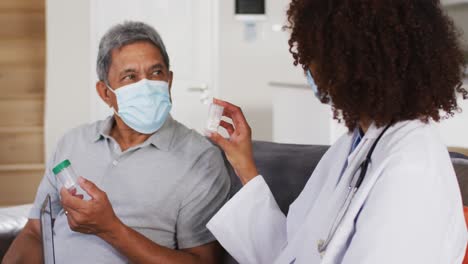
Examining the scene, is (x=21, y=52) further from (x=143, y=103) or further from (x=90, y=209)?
(x=90, y=209)

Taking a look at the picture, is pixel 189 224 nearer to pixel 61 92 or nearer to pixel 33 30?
pixel 61 92

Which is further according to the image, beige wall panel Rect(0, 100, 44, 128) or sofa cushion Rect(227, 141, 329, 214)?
beige wall panel Rect(0, 100, 44, 128)

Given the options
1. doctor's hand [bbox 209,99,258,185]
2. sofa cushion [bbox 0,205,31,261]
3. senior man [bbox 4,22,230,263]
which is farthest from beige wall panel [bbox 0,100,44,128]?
doctor's hand [bbox 209,99,258,185]

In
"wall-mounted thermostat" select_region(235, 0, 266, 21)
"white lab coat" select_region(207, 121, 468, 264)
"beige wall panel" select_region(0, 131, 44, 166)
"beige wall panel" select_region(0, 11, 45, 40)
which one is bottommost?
"beige wall panel" select_region(0, 131, 44, 166)

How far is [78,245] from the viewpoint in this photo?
1794 millimetres

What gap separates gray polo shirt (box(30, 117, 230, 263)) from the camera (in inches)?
69.3

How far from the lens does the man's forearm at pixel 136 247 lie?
1609 millimetres

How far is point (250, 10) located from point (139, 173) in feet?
11.7

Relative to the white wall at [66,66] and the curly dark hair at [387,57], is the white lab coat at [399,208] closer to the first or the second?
the curly dark hair at [387,57]

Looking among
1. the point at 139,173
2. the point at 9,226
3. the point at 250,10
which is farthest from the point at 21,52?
the point at 139,173

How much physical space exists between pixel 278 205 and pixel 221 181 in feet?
0.54

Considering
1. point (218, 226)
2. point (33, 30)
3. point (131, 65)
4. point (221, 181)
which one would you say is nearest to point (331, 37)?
point (218, 226)

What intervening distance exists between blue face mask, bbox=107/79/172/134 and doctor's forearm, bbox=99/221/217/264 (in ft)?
1.15

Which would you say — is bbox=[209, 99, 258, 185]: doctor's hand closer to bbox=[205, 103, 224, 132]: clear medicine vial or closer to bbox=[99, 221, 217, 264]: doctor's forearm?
bbox=[205, 103, 224, 132]: clear medicine vial
